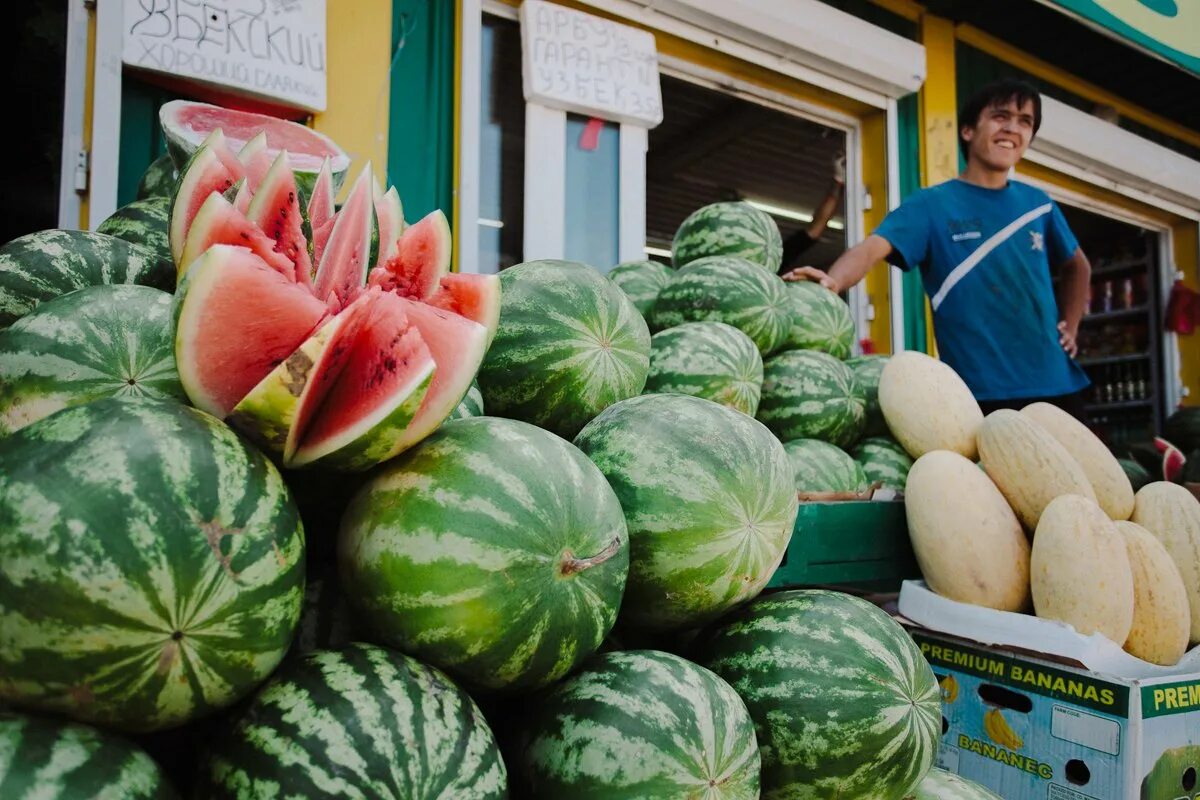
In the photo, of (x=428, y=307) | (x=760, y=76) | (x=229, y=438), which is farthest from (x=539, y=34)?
(x=229, y=438)

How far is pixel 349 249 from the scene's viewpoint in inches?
46.6

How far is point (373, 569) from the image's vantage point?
984 millimetres

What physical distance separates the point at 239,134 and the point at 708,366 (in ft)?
4.68

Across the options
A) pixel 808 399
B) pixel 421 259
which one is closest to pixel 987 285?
pixel 808 399

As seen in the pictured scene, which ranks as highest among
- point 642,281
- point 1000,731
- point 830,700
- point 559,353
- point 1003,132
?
point 1003,132

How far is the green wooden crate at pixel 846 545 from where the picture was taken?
2.08 meters

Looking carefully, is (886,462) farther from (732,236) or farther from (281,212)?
(281,212)

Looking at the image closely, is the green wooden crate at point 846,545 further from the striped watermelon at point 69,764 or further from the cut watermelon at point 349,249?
the striped watermelon at point 69,764

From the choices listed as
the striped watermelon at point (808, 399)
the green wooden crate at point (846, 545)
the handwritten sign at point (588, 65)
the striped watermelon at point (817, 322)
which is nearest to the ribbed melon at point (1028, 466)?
the green wooden crate at point (846, 545)

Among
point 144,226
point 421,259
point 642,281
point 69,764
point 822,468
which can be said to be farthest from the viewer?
point 642,281

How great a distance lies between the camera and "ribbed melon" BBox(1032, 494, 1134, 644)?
190 centimetres

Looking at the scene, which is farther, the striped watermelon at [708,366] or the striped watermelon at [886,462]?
the striped watermelon at [886,462]

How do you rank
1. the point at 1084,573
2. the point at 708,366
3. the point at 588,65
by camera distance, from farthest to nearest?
the point at 588,65 < the point at 708,366 < the point at 1084,573

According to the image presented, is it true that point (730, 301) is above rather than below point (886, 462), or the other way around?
above
